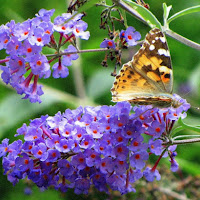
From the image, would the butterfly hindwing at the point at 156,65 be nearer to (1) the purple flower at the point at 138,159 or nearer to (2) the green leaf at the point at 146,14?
(2) the green leaf at the point at 146,14

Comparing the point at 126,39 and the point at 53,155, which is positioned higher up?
the point at 126,39

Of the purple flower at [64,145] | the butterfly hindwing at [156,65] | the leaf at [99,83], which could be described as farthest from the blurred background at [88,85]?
the purple flower at [64,145]

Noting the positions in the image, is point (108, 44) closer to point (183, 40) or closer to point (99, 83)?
point (183, 40)


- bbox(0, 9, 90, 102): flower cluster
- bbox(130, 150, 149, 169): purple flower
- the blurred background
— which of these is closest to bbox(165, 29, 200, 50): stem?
bbox(0, 9, 90, 102): flower cluster

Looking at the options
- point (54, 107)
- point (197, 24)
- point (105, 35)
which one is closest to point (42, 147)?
Result: point (54, 107)

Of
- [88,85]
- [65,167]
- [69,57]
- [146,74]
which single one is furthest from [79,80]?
[65,167]

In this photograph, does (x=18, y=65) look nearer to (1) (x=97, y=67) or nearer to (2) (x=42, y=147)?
(2) (x=42, y=147)

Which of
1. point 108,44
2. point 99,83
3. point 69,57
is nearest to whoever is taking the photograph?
point 108,44
